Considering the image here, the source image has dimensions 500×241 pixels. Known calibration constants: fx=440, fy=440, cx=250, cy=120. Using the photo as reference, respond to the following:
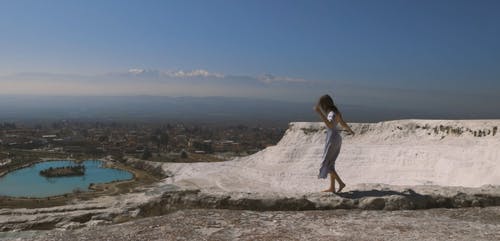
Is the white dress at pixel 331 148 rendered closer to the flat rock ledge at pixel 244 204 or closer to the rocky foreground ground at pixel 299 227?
the flat rock ledge at pixel 244 204

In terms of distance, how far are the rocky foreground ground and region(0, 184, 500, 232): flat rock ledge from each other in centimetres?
32

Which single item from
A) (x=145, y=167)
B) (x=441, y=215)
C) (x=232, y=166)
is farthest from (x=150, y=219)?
(x=145, y=167)

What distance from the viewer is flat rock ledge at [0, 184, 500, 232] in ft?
26.8

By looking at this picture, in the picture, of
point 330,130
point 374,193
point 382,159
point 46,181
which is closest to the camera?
point 330,130

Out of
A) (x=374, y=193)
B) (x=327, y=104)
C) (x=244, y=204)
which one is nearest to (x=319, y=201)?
(x=374, y=193)

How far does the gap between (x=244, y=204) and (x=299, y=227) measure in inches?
68.5

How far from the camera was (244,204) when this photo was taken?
28.1ft

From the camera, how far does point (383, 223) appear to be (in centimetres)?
730

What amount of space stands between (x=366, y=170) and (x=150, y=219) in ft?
91.2

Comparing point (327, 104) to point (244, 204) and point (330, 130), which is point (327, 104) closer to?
point (330, 130)

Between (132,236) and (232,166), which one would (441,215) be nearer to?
(132,236)

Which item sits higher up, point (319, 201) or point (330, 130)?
point (330, 130)

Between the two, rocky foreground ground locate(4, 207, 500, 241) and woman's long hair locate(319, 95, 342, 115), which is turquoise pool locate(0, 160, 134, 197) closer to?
rocky foreground ground locate(4, 207, 500, 241)

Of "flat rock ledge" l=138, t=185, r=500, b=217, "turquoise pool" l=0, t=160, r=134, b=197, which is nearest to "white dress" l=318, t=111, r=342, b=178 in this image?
"flat rock ledge" l=138, t=185, r=500, b=217
